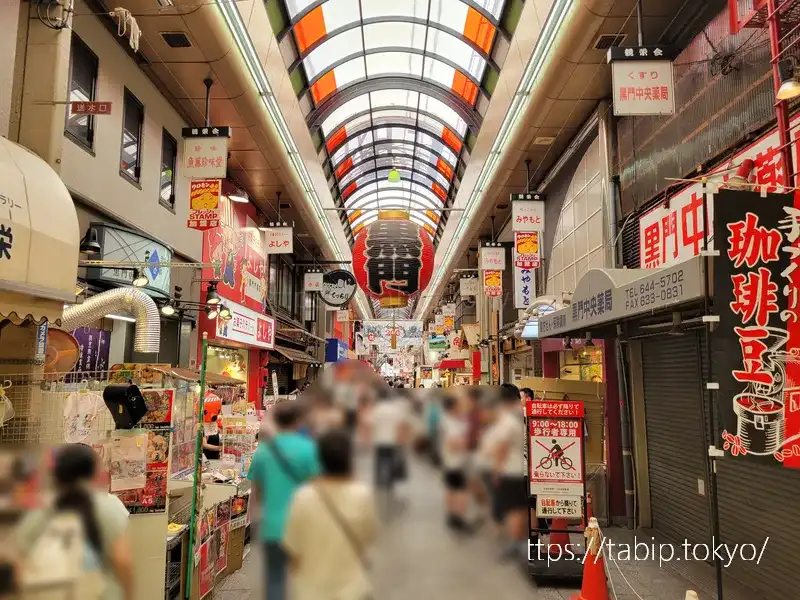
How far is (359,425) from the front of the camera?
9.91ft

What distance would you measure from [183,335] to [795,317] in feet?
36.0

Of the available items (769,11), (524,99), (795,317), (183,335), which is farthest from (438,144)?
(795,317)

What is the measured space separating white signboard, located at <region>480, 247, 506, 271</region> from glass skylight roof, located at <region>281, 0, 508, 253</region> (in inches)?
93.3

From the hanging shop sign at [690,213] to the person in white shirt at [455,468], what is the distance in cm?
307

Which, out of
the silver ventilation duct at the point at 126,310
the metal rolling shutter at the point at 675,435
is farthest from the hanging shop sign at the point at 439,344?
the silver ventilation duct at the point at 126,310

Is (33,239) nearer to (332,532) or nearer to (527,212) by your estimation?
(332,532)

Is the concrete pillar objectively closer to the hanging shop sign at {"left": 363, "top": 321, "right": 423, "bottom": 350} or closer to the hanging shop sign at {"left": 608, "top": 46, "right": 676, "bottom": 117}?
the hanging shop sign at {"left": 608, "top": 46, "right": 676, "bottom": 117}

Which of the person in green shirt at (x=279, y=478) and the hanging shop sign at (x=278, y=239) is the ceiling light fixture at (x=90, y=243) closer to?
the person in green shirt at (x=279, y=478)

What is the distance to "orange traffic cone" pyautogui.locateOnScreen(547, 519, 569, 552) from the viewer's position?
6.21 meters

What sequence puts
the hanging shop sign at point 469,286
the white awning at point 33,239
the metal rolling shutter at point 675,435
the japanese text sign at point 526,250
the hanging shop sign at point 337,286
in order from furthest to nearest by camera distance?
1. the hanging shop sign at point 469,286
2. the hanging shop sign at point 337,286
3. the japanese text sign at point 526,250
4. the metal rolling shutter at point 675,435
5. the white awning at point 33,239

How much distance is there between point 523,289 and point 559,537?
9.06 m

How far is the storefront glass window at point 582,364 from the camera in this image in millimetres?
11110

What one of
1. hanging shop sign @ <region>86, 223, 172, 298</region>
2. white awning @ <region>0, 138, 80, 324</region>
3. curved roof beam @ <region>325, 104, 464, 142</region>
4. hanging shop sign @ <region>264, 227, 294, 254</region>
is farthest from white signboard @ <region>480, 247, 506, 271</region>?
white awning @ <region>0, 138, 80, 324</region>

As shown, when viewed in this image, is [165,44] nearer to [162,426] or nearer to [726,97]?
[162,426]
